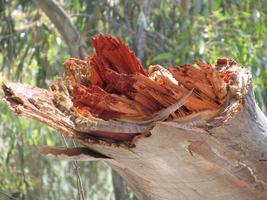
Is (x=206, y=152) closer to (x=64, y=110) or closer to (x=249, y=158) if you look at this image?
(x=249, y=158)

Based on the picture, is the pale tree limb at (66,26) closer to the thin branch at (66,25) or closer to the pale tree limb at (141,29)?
the thin branch at (66,25)

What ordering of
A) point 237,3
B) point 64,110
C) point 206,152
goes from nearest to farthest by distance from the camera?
point 206,152 → point 64,110 → point 237,3

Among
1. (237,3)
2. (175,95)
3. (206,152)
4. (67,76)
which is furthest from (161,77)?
(237,3)

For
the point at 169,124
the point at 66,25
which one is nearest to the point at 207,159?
the point at 169,124

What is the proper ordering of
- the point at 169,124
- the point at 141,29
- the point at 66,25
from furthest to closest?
1. the point at 66,25
2. the point at 141,29
3. the point at 169,124

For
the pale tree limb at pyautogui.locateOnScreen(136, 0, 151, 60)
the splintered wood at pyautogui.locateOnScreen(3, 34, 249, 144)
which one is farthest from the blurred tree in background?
the splintered wood at pyautogui.locateOnScreen(3, 34, 249, 144)

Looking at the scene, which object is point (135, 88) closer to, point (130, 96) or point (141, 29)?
point (130, 96)

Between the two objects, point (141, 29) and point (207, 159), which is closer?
point (207, 159)
